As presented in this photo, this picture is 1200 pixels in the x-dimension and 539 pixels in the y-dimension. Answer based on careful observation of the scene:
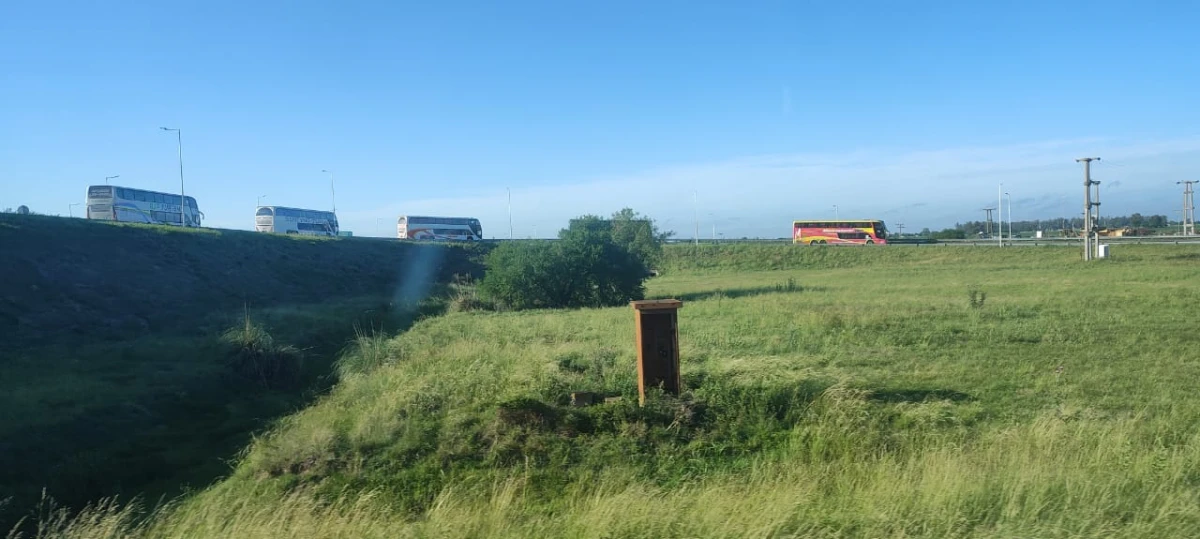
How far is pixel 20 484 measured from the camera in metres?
11.1

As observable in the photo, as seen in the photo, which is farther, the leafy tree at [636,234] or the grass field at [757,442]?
the leafy tree at [636,234]

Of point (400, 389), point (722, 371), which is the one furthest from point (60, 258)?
point (722, 371)

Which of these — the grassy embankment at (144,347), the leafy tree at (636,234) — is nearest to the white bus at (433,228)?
the leafy tree at (636,234)

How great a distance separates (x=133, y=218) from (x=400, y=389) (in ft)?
143

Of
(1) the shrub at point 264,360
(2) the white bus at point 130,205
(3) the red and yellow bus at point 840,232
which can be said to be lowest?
(1) the shrub at point 264,360

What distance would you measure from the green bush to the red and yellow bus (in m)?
42.2

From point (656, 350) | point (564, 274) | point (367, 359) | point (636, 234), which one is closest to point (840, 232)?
point (636, 234)

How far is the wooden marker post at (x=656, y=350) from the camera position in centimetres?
1005

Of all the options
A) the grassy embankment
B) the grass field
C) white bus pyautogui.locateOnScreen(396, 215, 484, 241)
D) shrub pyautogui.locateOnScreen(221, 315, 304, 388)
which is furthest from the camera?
white bus pyautogui.locateOnScreen(396, 215, 484, 241)

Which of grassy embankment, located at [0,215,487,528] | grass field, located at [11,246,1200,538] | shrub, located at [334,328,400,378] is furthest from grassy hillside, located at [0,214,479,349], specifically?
grass field, located at [11,246,1200,538]

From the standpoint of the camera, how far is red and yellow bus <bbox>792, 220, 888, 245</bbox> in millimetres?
76000

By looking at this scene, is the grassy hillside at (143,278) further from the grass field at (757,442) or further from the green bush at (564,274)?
the grass field at (757,442)

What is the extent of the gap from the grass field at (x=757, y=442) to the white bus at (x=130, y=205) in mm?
36635

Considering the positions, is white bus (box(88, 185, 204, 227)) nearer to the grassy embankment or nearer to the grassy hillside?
the grassy hillside
